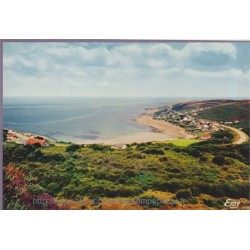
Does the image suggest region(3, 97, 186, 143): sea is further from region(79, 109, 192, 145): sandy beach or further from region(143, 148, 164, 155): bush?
region(143, 148, 164, 155): bush

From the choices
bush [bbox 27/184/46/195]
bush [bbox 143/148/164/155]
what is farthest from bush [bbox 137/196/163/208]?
bush [bbox 27/184/46/195]

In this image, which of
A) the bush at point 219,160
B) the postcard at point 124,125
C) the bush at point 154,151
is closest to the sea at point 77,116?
the postcard at point 124,125

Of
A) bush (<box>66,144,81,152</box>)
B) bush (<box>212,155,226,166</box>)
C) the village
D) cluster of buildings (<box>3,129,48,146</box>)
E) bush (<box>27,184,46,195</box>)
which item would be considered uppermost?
the village

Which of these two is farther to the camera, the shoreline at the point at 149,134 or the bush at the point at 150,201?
the shoreline at the point at 149,134

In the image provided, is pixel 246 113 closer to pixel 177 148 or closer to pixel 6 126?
pixel 177 148

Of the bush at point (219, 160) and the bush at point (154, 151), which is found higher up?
the bush at point (154, 151)

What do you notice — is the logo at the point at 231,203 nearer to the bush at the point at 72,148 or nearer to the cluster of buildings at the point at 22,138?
the bush at the point at 72,148

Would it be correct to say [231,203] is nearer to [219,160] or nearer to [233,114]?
[219,160]

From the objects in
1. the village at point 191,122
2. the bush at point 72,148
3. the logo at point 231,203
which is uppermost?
the village at point 191,122
